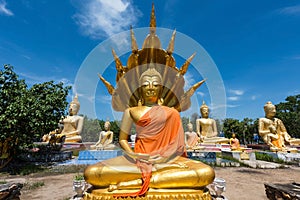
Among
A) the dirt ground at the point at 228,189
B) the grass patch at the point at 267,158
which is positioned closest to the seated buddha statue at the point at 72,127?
the dirt ground at the point at 228,189

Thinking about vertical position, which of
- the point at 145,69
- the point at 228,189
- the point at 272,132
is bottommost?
the point at 228,189

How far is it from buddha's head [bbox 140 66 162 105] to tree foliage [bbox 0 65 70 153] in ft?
18.5

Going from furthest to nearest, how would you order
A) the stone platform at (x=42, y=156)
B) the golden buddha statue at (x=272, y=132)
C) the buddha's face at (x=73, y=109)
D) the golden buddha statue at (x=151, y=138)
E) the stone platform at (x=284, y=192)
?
1. the buddha's face at (x=73, y=109)
2. the golden buddha statue at (x=272, y=132)
3. the stone platform at (x=42, y=156)
4. the stone platform at (x=284, y=192)
5. the golden buddha statue at (x=151, y=138)

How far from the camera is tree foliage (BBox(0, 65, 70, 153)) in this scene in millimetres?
7395

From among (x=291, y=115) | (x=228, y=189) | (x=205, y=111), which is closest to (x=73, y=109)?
(x=205, y=111)

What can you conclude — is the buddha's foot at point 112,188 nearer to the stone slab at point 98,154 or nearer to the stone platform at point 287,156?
the stone slab at point 98,154

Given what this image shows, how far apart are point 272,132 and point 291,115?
75.2 feet

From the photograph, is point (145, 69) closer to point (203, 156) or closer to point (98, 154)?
point (98, 154)

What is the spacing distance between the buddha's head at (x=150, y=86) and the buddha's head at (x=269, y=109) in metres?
11.4

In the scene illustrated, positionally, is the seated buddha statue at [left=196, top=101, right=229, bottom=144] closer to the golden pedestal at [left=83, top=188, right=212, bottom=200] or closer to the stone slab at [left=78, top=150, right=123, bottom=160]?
the stone slab at [left=78, top=150, right=123, bottom=160]

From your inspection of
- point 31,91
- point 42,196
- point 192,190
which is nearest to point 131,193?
point 192,190

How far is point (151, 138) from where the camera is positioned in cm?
411

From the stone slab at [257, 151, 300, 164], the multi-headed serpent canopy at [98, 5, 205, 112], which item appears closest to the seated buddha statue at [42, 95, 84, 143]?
the multi-headed serpent canopy at [98, 5, 205, 112]

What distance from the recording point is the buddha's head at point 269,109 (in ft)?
42.2
